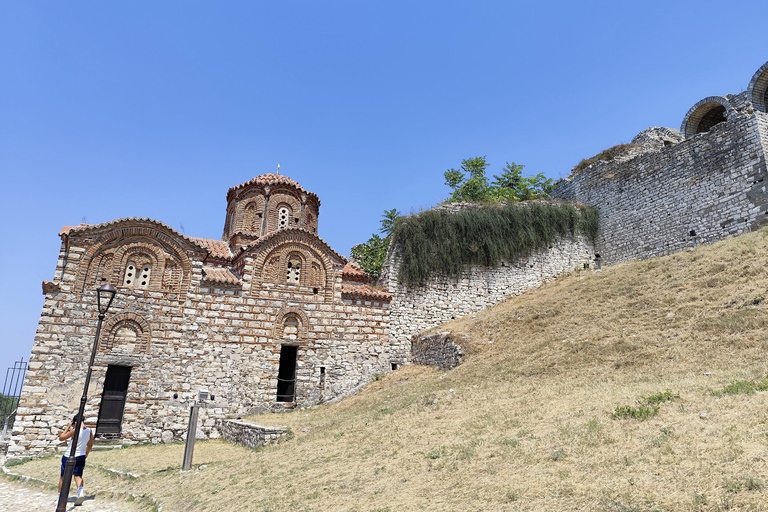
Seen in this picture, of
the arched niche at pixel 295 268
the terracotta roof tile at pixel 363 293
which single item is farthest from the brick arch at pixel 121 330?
the terracotta roof tile at pixel 363 293

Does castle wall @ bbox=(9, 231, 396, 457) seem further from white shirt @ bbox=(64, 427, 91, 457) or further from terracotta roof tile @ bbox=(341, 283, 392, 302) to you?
white shirt @ bbox=(64, 427, 91, 457)

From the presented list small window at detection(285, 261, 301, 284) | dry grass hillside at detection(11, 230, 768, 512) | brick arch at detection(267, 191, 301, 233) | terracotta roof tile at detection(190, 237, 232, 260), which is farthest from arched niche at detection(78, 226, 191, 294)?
brick arch at detection(267, 191, 301, 233)

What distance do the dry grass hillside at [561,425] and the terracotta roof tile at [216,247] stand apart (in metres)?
6.62

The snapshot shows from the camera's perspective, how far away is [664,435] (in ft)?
19.1

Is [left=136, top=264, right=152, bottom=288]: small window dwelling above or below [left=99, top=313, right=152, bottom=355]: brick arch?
above

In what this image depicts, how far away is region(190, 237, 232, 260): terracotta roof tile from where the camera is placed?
18.3 m

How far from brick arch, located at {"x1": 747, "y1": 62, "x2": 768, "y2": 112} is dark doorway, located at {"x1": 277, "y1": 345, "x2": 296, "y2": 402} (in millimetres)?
18329

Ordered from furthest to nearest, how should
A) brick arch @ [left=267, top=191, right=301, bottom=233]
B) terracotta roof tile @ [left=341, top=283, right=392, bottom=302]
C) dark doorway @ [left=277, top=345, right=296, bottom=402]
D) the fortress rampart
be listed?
brick arch @ [left=267, top=191, right=301, bottom=233]
terracotta roof tile @ [left=341, top=283, right=392, bottom=302]
the fortress rampart
dark doorway @ [left=277, top=345, right=296, bottom=402]

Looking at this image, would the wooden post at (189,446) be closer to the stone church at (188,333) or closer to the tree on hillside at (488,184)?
the stone church at (188,333)

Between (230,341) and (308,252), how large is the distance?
4.03m

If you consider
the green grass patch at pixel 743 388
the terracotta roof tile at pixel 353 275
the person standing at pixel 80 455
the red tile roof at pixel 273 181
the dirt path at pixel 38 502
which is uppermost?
the red tile roof at pixel 273 181

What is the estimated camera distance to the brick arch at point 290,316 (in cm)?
1625

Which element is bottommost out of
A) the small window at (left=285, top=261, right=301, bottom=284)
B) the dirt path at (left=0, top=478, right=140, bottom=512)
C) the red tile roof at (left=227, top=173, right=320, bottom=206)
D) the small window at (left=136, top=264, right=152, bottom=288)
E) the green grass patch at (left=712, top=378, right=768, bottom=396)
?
the dirt path at (left=0, top=478, right=140, bottom=512)

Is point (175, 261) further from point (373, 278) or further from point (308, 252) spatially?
point (373, 278)
